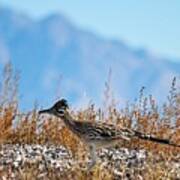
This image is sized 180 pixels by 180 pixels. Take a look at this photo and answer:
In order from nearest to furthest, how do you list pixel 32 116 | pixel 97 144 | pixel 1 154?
pixel 97 144, pixel 1 154, pixel 32 116

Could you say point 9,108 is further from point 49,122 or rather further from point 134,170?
point 134,170

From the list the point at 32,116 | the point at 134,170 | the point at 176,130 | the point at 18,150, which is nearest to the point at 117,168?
the point at 134,170

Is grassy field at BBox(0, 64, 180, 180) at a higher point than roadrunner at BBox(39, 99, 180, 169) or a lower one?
higher

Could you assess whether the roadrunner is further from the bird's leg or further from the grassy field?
the grassy field

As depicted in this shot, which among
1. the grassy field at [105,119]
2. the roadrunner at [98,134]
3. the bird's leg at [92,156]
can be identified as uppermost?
the grassy field at [105,119]

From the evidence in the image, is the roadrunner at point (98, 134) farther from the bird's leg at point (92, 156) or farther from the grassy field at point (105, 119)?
the grassy field at point (105, 119)

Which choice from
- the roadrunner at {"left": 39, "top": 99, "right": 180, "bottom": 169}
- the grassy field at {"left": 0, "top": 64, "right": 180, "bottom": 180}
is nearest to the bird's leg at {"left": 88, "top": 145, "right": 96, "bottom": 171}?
the roadrunner at {"left": 39, "top": 99, "right": 180, "bottom": 169}

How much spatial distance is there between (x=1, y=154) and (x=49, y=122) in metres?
2.39

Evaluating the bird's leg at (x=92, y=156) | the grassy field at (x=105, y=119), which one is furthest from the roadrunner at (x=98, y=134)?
the grassy field at (x=105, y=119)

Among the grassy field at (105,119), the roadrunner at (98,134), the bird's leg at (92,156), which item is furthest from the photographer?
the grassy field at (105,119)

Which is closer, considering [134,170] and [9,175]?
[9,175]

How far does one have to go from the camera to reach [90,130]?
9844mm

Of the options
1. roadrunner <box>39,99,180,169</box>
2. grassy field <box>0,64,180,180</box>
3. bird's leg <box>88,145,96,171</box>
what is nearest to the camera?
bird's leg <box>88,145,96,171</box>

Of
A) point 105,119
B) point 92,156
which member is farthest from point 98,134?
point 105,119
